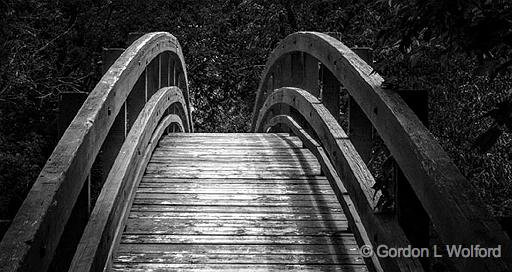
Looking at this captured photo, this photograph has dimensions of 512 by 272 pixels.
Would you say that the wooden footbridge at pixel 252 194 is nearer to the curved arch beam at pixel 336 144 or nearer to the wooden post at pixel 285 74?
the curved arch beam at pixel 336 144

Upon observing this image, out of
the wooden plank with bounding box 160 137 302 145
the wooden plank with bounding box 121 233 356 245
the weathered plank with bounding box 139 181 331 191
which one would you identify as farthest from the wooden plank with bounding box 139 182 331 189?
the wooden plank with bounding box 160 137 302 145

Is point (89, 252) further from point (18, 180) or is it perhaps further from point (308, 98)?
point (18, 180)

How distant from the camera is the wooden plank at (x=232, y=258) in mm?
3729

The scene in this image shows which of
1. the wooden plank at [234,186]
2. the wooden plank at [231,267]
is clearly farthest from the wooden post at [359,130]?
the wooden plank at [231,267]

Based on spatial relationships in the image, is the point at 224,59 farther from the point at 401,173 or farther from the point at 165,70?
the point at 401,173

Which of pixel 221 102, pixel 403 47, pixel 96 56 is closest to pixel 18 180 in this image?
pixel 96 56

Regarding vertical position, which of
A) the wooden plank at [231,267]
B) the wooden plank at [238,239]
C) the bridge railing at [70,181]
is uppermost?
the bridge railing at [70,181]

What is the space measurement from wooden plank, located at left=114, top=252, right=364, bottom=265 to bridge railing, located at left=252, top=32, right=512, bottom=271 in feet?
1.02

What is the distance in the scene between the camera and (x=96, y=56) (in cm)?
1596

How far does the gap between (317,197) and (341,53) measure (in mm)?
1124

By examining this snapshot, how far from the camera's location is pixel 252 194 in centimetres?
498

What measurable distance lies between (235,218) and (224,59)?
46.0ft

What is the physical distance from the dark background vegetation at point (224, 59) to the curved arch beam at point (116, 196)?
48.1 inches

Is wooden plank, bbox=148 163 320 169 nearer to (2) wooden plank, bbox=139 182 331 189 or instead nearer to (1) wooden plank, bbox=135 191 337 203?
(2) wooden plank, bbox=139 182 331 189
